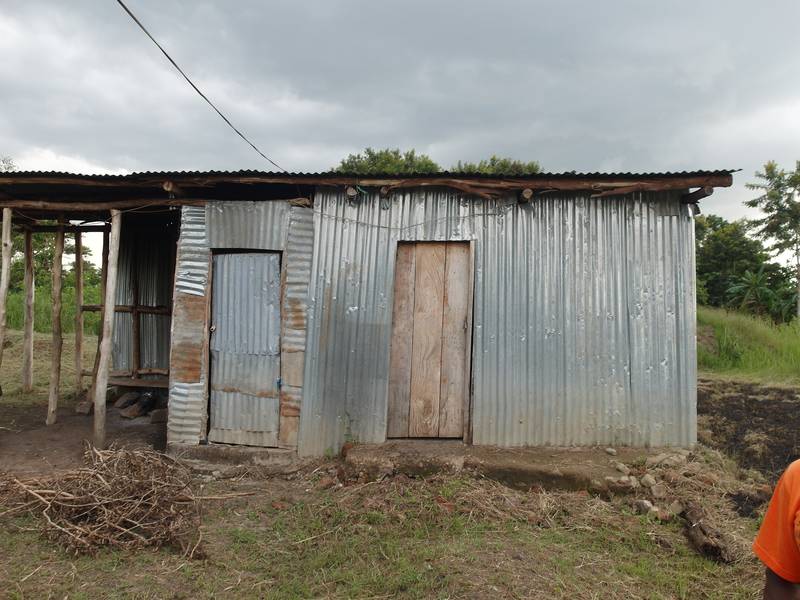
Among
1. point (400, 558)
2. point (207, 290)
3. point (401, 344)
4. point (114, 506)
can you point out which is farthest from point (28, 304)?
point (400, 558)

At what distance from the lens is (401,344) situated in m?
5.88

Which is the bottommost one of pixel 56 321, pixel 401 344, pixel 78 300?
pixel 401 344

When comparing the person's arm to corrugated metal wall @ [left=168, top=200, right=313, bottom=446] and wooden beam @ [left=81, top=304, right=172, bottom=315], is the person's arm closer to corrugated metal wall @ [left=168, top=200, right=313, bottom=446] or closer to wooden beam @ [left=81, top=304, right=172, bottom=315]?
corrugated metal wall @ [left=168, top=200, right=313, bottom=446]

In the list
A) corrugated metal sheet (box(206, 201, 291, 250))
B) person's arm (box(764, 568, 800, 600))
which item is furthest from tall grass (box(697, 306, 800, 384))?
person's arm (box(764, 568, 800, 600))

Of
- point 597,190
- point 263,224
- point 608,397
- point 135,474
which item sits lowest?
point 135,474

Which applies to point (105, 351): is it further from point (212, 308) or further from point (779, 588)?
point (779, 588)

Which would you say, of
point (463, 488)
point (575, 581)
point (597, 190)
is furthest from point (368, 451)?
point (597, 190)

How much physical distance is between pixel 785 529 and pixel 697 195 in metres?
4.84

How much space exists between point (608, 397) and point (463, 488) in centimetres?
204

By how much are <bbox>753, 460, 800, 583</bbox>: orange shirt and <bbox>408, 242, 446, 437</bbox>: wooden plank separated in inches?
168

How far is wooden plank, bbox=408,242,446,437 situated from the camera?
5832 mm

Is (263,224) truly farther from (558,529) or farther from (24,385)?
(24,385)

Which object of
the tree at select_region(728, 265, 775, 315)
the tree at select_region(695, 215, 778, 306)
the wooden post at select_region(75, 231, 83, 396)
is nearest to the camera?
the wooden post at select_region(75, 231, 83, 396)

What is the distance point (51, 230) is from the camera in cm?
748
